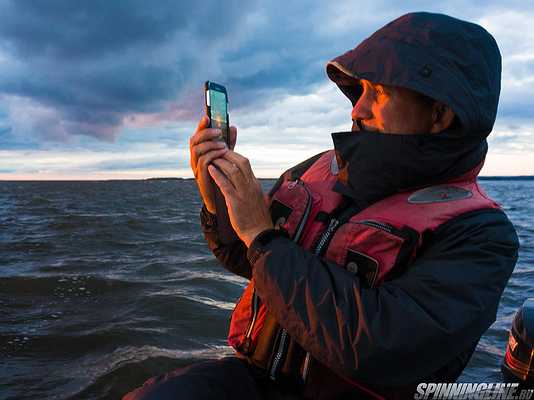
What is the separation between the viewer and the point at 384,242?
6.02 ft

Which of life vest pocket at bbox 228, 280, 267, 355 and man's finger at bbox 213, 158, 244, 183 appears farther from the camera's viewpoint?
life vest pocket at bbox 228, 280, 267, 355

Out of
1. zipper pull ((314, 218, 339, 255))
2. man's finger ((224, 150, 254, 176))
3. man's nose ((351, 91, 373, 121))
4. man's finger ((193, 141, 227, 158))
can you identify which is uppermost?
man's nose ((351, 91, 373, 121))

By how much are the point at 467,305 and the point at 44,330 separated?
481 centimetres

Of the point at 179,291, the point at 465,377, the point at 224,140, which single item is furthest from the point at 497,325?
the point at 224,140

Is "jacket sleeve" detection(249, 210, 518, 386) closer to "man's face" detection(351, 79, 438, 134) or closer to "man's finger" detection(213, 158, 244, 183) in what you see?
"man's finger" detection(213, 158, 244, 183)

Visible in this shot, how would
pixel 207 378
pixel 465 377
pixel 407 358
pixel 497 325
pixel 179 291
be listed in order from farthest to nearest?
pixel 179 291
pixel 497 325
pixel 465 377
pixel 207 378
pixel 407 358

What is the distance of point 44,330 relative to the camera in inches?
196

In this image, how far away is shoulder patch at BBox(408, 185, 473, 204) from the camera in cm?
185

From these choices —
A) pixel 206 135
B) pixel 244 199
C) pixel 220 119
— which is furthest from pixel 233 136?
pixel 244 199

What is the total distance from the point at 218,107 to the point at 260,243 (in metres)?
0.74

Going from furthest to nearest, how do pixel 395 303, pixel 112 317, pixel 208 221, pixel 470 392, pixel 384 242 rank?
pixel 112 317
pixel 470 392
pixel 208 221
pixel 384 242
pixel 395 303

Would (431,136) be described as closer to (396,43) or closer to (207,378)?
(396,43)

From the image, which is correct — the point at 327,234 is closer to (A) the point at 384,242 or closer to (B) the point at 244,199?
(A) the point at 384,242

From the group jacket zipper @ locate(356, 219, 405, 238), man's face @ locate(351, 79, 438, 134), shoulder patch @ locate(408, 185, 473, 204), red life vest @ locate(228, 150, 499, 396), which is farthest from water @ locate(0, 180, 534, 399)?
man's face @ locate(351, 79, 438, 134)
